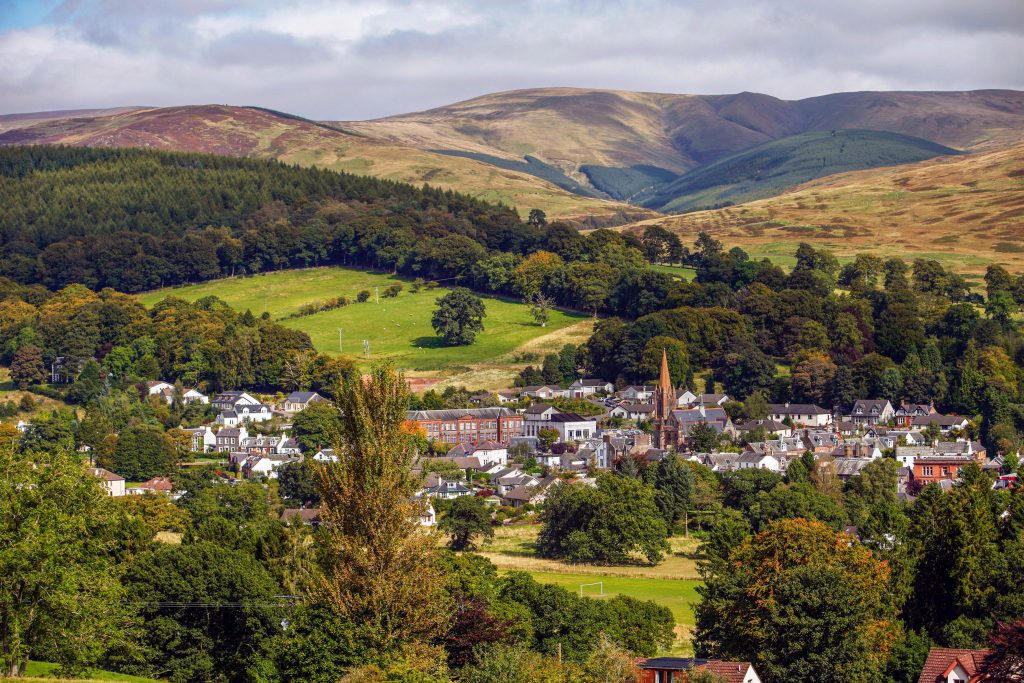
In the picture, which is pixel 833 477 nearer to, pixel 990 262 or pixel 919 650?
pixel 919 650

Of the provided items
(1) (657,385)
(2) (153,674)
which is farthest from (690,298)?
(2) (153,674)

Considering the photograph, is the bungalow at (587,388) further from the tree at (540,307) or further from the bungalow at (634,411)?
the tree at (540,307)

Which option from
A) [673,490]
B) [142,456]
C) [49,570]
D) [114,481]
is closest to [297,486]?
[114,481]

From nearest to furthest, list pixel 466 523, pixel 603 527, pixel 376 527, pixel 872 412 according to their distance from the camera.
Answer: pixel 376 527
pixel 603 527
pixel 466 523
pixel 872 412

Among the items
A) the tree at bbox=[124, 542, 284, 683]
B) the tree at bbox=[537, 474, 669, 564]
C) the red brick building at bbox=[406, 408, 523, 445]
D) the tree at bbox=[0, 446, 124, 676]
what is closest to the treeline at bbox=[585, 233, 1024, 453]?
the red brick building at bbox=[406, 408, 523, 445]

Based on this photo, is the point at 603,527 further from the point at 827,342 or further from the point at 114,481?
the point at 827,342
